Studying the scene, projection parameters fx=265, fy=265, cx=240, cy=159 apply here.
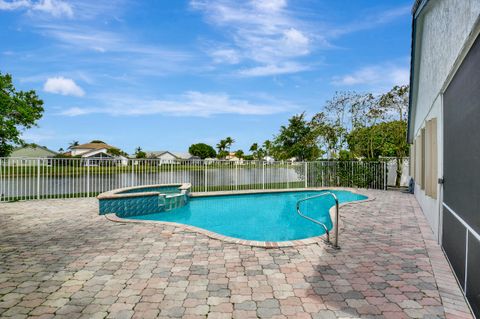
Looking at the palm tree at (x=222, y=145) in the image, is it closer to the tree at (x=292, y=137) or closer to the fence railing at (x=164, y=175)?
the tree at (x=292, y=137)

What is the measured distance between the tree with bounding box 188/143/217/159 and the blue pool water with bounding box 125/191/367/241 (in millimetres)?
70165

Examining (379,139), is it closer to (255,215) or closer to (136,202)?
(255,215)

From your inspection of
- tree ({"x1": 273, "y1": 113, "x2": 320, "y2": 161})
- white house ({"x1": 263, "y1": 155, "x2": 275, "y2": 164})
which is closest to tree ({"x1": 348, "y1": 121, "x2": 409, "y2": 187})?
tree ({"x1": 273, "y1": 113, "x2": 320, "y2": 161})

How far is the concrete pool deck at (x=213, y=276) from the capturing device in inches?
109

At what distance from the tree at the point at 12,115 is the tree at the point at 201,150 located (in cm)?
6152

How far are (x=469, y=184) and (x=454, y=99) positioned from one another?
151 centimetres

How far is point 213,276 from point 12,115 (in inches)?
954

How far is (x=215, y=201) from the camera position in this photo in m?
12.9

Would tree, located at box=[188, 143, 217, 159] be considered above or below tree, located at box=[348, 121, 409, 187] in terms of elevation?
above

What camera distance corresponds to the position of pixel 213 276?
11.8ft

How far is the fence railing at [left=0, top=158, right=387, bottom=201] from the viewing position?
428 inches

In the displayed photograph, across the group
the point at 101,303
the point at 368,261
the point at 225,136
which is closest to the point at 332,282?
the point at 368,261

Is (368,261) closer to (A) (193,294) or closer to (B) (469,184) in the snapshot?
(B) (469,184)

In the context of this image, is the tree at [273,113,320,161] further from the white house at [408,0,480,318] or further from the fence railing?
the white house at [408,0,480,318]
